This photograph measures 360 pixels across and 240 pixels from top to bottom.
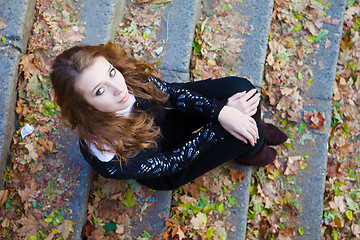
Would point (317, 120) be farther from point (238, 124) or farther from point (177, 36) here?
point (177, 36)

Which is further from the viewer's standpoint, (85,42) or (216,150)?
(85,42)

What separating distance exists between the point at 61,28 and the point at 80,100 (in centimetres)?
135

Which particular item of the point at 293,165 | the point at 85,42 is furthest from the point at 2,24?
the point at 293,165

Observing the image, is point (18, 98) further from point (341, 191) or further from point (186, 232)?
point (341, 191)

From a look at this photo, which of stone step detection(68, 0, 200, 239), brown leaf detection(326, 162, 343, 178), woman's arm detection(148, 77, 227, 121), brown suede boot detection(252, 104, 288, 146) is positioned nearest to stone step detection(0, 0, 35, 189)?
stone step detection(68, 0, 200, 239)

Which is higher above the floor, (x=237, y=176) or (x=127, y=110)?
(x=127, y=110)

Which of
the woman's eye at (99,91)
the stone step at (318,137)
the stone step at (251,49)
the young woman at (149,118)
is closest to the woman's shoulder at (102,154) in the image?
the young woman at (149,118)

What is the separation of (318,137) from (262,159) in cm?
75

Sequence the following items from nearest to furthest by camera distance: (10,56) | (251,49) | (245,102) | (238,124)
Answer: (238,124)
(245,102)
(10,56)
(251,49)

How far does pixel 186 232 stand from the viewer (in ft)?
9.00

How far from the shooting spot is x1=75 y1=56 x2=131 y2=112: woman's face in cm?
183

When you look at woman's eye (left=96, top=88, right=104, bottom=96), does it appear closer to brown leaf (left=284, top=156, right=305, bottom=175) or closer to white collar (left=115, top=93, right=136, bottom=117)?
white collar (left=115, top=93, right=136, bottom=117)

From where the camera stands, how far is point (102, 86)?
6.06 ft

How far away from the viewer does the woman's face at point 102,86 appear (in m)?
1.83
